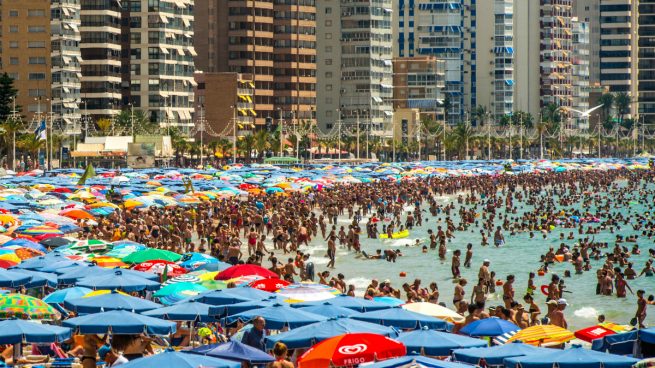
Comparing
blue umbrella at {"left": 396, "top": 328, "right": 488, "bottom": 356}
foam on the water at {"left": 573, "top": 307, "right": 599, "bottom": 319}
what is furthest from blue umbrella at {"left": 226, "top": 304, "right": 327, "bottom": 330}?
foam on the water at {"left": 573, "top": 307, "right": 599, "bottom": 319}

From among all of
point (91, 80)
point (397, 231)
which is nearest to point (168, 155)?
point (91, 80)

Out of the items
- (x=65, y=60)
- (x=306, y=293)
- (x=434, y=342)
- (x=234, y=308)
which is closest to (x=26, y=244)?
(x=306, y=293)

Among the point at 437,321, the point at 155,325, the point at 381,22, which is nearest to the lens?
the point at 155,325

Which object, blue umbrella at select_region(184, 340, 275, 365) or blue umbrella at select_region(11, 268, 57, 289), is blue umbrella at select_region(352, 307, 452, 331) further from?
blue umbrella at select_region(11, 268, 57, 289)

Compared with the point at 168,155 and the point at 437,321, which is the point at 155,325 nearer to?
the point at 437,321

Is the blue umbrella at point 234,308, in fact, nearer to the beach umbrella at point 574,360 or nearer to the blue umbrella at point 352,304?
the blue umbrella at point 352,304

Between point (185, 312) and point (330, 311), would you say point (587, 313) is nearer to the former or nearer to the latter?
point (330, 311)
